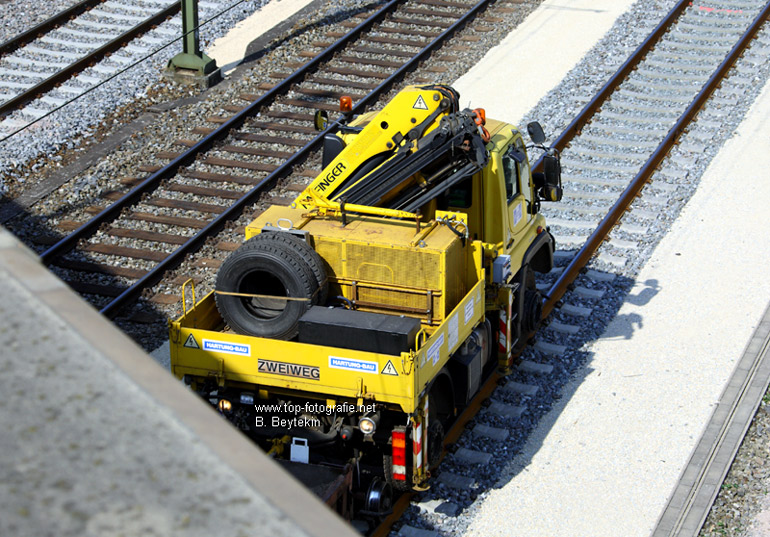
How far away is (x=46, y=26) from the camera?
65.3 feet

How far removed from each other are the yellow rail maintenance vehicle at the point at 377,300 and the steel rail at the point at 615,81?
4.54m

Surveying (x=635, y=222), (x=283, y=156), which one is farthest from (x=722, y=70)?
(x=283, y=156)

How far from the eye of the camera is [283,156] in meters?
16.3

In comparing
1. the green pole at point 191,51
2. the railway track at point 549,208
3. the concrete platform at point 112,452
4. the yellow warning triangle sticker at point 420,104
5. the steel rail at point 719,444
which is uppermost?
the concrete platform at point 112,452

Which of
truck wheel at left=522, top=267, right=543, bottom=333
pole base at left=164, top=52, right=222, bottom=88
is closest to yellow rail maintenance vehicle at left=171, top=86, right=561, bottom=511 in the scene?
truck wheel at left=522, top=267, right=543, bottom=333

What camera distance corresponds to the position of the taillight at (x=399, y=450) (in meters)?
9.11

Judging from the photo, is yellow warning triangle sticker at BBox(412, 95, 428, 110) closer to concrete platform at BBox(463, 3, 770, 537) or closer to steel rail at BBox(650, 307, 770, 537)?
concrete platform at BBox(463, 3, 770, 537)

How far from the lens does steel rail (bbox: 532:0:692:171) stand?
16453 millimetres

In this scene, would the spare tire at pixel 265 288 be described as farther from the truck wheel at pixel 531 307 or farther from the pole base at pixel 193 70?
the pole base at pixel 193 70

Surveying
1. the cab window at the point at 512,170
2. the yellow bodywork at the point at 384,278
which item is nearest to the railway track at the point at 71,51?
the yellow bodywork at the point at 384,278

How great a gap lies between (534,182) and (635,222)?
3.30 meters

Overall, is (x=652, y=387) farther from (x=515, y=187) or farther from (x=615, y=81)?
(x=615, y=81)

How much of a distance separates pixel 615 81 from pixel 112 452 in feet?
49.2

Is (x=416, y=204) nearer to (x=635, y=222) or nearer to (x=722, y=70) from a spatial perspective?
(x=635, y=222)
